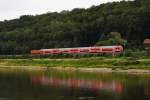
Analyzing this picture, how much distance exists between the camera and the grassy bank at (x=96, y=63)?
322 feet

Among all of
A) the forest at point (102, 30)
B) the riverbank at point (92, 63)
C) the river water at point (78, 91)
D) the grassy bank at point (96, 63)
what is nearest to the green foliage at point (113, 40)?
the forest at point (102, 30)

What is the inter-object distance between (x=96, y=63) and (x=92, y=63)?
1.91 metres

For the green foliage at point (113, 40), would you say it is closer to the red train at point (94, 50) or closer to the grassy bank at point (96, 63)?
the red train at point (94, 50)

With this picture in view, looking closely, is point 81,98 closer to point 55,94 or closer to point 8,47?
point 55,94

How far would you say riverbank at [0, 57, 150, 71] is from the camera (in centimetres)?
9788

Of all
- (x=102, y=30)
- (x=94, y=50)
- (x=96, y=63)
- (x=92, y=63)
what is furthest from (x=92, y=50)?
(x=102, y=30)

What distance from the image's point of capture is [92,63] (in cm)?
11262

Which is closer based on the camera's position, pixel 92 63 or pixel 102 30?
pixel 92 63

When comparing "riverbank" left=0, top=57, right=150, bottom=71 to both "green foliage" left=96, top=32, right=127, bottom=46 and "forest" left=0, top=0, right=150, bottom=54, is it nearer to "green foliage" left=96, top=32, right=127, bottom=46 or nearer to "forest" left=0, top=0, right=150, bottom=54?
"green foliage" left=96, top=32, right=127, bottom=46

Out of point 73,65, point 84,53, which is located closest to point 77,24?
point 84,53

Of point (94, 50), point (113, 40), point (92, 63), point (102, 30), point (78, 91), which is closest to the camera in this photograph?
point (78, 91)

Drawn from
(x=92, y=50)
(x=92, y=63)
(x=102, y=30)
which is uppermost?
(x=102, y=30)

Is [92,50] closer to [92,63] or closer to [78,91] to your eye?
[92,63]

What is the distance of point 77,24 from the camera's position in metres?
191
